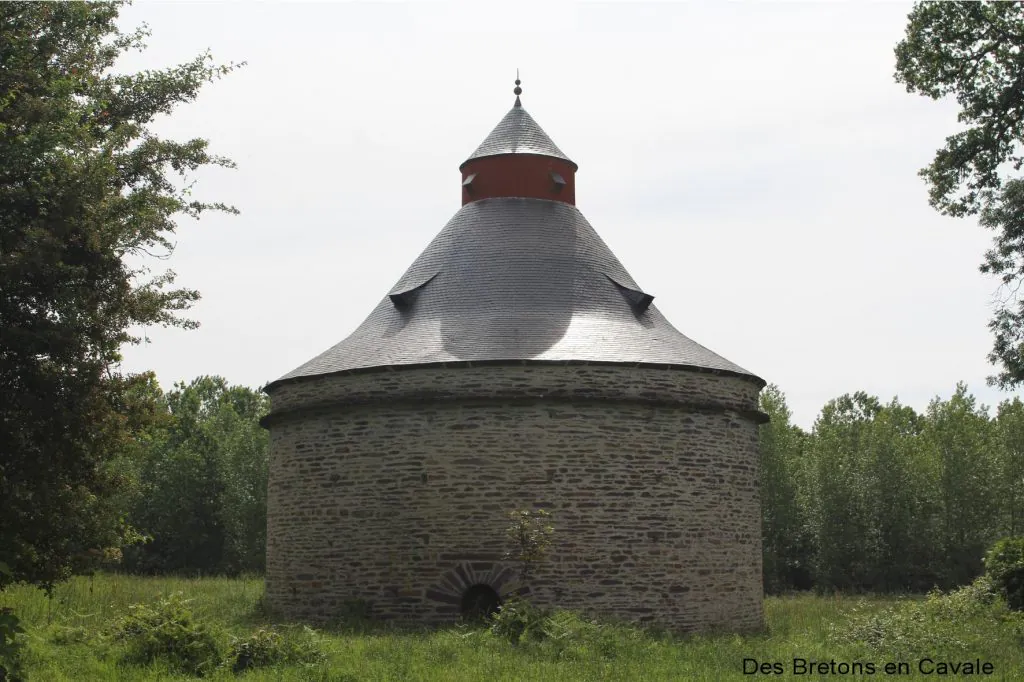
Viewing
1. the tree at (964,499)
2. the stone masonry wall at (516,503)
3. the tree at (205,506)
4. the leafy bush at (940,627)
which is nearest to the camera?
the leafy bush at (940,627)

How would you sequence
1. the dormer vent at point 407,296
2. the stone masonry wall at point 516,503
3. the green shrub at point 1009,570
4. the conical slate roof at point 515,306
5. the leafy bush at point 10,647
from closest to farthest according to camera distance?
the leafy bush at point 10,647 < the stone masonry wall at point 516,503 < the conical slate roof at point 515,306 < the green shrub at point 1009,570 < the dormer vent at point 407,296

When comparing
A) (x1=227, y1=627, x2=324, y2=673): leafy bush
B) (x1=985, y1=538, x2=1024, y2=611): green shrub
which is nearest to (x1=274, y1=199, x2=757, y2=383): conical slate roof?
(x1=227, y1=627, x2=324, y2=673): leafy bush

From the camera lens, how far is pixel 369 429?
728 inches

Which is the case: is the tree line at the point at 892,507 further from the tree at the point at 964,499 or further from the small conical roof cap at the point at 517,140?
the small conical roof cap at the point at 517,140

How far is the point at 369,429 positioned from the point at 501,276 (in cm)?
377

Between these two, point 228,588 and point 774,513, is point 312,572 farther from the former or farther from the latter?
point 774,513

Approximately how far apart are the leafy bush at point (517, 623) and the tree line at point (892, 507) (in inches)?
839

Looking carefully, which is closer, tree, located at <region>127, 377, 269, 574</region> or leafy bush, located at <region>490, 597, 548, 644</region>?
leafy bush, located at <region>490, 597, 548, 644</region>

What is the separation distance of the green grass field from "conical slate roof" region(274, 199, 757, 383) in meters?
4.48

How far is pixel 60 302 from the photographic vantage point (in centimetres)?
1246

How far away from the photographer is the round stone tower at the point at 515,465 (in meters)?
17.6

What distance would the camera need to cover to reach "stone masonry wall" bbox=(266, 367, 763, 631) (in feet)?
57.5

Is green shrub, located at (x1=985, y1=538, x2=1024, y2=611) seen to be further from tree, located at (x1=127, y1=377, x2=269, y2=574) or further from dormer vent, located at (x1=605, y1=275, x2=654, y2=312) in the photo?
tree, located at (x1=127, y1=377, x2=269, y2=574)

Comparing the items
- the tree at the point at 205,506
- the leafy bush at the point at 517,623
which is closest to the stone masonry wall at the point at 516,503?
the leafy bush at the point at 517,623
